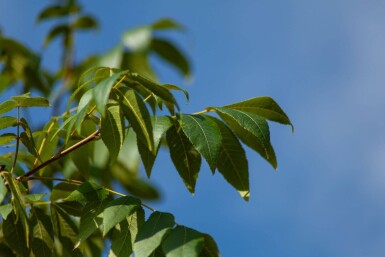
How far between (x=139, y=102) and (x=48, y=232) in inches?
19.5

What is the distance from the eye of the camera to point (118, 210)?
1.45 metres

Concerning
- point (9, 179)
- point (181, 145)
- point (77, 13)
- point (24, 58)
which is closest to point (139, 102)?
point (181, 145)

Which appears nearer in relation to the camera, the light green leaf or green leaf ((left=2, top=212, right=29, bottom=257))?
the light green leaf

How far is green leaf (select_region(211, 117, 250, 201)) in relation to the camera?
1.62 metres

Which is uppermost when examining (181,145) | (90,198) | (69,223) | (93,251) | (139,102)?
(139,102)

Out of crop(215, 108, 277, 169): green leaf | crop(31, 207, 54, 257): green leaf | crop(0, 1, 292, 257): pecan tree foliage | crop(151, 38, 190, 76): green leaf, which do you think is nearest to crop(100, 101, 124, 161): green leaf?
crop(0, 1, 292, 257): pecan tree foliage

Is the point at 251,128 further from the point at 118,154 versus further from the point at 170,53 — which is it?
the point at 170,53

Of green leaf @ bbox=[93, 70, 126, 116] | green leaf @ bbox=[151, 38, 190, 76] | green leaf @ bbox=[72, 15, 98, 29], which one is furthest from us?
green leaf @ bbox=[72, 15, 98, 29]

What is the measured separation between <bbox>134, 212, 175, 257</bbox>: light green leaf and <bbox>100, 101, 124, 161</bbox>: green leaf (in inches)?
6.9

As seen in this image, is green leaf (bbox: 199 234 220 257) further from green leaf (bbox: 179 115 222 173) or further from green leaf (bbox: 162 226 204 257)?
green leaf (bbox: 179 115 222 173)

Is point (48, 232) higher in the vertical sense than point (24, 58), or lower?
lower

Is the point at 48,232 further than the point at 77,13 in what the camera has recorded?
Result: No

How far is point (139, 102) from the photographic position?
1.44 meters

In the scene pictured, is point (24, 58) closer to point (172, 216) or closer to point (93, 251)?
point (93, 251)
